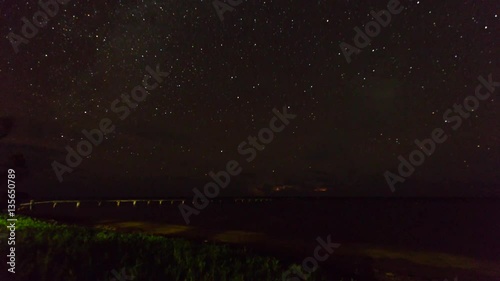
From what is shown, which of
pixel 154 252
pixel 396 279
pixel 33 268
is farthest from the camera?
pixel 396 279

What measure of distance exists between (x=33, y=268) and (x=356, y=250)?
2058cm

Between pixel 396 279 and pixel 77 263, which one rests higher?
pixel 77 263

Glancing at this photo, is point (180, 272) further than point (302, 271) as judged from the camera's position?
No

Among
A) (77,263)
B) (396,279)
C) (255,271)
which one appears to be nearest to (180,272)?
(255,271)

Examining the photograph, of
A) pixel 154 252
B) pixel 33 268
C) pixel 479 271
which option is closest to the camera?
pixel 33 268

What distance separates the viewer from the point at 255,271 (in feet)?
18.6

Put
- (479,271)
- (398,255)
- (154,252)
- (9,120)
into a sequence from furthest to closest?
(398,255), (479,271), (9,120), (154,252)

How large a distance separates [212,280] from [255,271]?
2.37 feet

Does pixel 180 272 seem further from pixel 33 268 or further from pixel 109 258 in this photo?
pixel 33 268

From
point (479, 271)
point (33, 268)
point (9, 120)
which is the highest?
point (9, 120)

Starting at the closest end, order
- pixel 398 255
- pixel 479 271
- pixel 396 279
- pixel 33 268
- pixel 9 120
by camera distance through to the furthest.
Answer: pixel 33 268 → pixel 396 279 → pixel 9 120 → pixel 479 271 → pixel 398 255

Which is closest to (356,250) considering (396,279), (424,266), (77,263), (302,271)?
(424,266)

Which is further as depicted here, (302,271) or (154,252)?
(154,252)

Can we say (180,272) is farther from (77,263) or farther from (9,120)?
(9,120)
